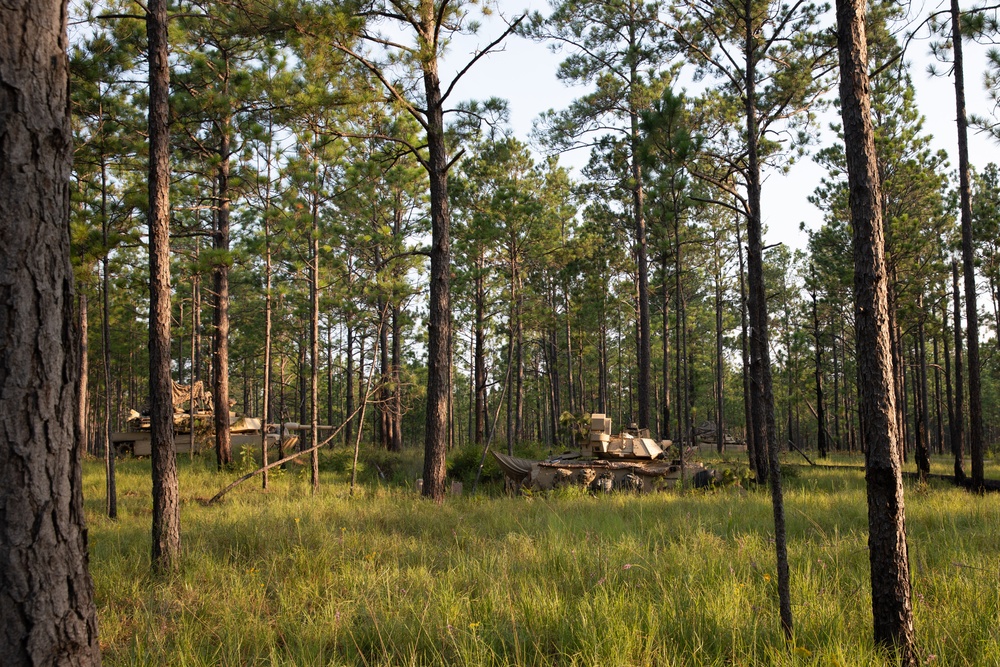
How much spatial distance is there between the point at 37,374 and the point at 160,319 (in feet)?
14.1

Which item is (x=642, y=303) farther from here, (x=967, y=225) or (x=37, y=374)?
(x=37, y=374)

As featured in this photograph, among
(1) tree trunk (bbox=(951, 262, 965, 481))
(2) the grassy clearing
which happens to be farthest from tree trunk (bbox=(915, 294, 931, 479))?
(2) the grassy clearing

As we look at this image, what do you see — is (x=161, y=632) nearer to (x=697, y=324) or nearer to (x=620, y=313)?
(x=620, y=313)

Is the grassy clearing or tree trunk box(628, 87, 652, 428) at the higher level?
tree trunk box(628, 87, 652, 428)

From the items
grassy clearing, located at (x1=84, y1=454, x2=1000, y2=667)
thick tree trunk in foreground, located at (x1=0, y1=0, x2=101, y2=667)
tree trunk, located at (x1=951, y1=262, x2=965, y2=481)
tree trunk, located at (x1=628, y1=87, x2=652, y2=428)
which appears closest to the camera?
thick tree trunk in foreground, located at (x1=0, y1=0, x2=101, y2=667)

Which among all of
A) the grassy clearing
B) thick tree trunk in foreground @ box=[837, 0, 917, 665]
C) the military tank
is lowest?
the military tank

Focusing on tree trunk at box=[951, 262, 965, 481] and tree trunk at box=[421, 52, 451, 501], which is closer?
tree trunk at box=[421, 52, 451, 501]

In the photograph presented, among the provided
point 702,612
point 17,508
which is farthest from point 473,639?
point 17,508

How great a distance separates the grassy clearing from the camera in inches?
151

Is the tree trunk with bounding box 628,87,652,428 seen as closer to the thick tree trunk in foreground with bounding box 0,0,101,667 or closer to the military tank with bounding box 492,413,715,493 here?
the military tank with bounding box 492,413,715,493

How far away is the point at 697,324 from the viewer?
40.1m

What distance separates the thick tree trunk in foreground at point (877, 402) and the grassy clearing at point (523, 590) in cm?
28

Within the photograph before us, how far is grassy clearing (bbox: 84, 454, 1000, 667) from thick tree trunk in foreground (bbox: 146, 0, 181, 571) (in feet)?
1.34

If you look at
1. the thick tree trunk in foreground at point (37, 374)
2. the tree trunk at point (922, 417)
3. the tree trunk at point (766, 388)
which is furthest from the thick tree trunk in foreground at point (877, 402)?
the tree trunk at point (922, 417)
